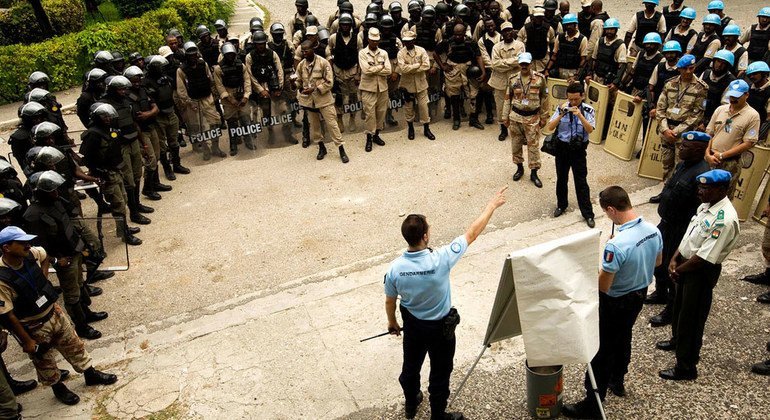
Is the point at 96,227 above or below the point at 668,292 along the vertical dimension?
above

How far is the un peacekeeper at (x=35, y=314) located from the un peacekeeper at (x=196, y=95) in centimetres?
510

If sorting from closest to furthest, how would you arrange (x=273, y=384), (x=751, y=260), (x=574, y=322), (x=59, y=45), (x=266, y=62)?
(x=574, y=322) → (x=273, y=384) → (x=751, y=260) → (x=266, y=62) → (x=59, y=45)

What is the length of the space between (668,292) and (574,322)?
2.36 metres

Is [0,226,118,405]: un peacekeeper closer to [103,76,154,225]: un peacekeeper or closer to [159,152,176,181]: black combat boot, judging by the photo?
[103,76,154,225]: un peacekeeper

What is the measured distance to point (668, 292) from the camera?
5.80 m

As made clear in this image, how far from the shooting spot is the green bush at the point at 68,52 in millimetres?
12797

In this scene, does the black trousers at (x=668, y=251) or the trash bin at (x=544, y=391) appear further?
the black trousers at (x=668, y=251)

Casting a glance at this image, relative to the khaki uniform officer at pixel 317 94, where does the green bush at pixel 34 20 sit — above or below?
above

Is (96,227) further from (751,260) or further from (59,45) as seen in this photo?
(59,45)

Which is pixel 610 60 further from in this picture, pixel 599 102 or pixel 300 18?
pixel 300 18

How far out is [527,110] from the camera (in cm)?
819

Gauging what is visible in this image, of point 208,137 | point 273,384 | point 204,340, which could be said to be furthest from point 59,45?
point 273,384

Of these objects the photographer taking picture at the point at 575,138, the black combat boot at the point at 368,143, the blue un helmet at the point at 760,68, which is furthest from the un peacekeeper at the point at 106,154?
the blue un helmet at the point at 760,68

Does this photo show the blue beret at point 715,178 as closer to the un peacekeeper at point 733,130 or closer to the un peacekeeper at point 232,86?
the un peacekeeper at point 733,130
